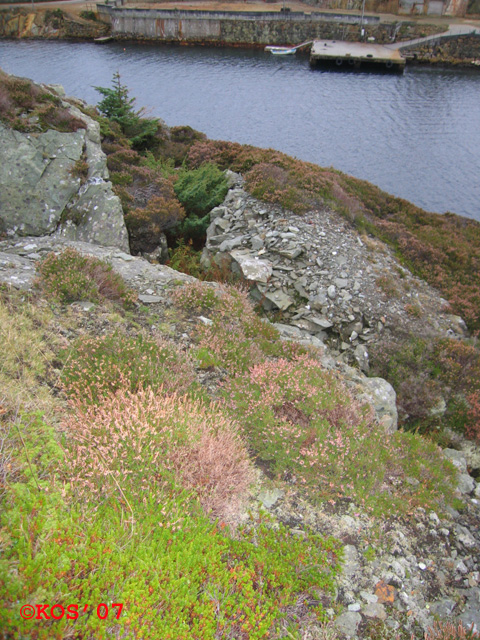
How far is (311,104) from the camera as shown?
4828cm

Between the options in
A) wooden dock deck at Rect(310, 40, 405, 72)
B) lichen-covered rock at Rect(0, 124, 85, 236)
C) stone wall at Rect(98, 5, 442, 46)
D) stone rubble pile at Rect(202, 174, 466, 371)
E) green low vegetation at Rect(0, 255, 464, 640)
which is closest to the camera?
green low vegetation at Rect(0, 255, 464, 640)

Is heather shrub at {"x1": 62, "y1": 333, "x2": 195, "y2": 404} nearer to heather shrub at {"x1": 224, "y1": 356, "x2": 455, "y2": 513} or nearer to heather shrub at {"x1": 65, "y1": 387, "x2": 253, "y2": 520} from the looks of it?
heather shrub at {"x1": 65, "y1": 387, "x2": 253, "y2": 520}

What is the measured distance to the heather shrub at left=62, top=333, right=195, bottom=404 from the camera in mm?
6379

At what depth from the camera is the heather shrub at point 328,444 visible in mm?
6109

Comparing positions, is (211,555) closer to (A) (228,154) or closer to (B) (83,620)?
(B) (83,620)

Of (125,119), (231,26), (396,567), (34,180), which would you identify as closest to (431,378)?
→ (396,567)

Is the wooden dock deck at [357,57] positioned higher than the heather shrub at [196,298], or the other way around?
the wooden dock deck at [357,57]

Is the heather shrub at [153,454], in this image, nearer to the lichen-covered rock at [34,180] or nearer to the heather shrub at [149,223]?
the lichen-covered rock at [34,180]

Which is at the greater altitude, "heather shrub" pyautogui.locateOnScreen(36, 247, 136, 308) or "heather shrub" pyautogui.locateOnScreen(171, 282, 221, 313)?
"heather shrub" pyautogui.locateOnScreen(36, 247, 136, 308)

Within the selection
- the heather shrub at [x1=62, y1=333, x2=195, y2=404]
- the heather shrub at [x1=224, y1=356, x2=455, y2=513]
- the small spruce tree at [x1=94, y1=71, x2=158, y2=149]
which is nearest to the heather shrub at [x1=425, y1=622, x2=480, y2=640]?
the heather shrub at [x1=224, y1=356, x2=455, y2=513]

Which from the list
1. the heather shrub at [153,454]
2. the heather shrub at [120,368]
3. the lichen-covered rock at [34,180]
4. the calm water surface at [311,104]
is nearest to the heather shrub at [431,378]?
the heather shrub at [120,368]

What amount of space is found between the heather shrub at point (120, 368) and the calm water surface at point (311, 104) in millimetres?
21430

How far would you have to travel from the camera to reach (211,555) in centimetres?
434

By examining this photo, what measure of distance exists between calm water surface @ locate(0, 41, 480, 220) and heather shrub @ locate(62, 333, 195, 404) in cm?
2143
